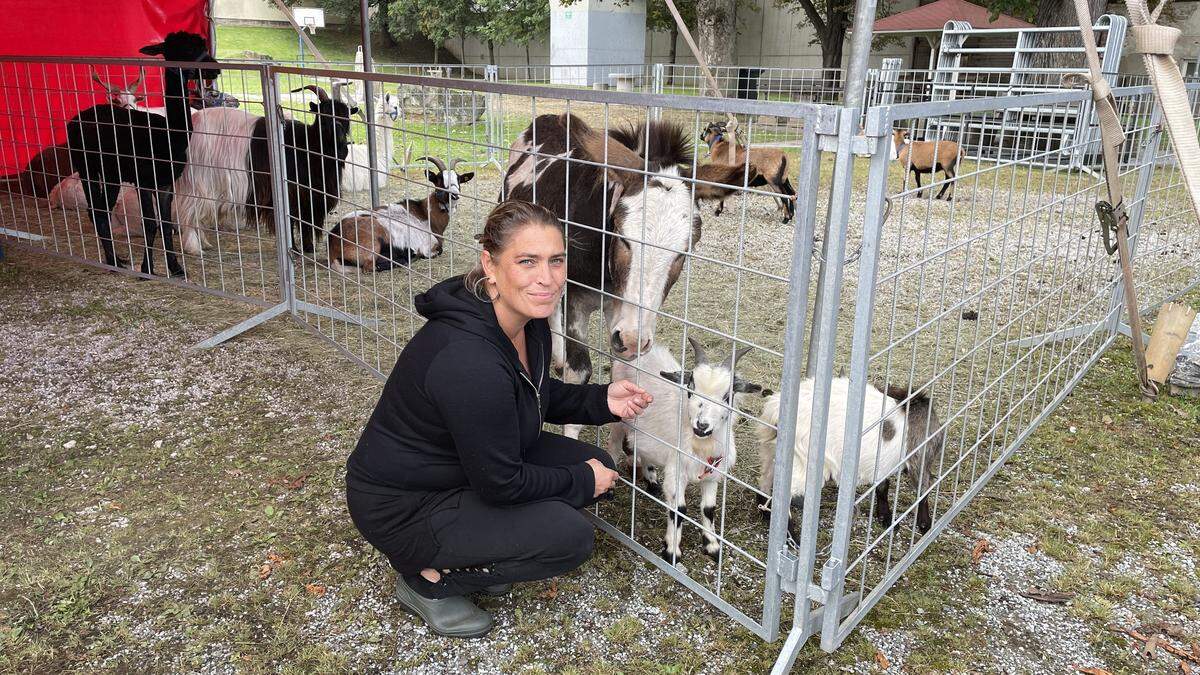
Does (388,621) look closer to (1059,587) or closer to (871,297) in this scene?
(871,297)

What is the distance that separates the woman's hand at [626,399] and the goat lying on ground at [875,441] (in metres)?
0.49

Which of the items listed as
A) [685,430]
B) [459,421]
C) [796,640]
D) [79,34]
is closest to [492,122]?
[685,430]

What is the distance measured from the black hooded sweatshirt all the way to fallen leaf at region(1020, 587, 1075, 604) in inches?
61.1

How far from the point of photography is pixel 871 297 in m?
1.92

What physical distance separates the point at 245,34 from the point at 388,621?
35.4m

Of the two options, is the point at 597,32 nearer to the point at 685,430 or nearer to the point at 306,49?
the point at 306,49

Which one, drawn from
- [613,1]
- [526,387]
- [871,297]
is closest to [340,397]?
[526,387]

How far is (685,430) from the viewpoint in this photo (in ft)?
9.45

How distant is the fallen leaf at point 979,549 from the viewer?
289cm

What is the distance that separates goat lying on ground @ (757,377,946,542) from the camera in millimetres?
2758

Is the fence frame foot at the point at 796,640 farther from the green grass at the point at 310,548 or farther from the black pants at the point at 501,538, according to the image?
the black pants at the point at 501,538

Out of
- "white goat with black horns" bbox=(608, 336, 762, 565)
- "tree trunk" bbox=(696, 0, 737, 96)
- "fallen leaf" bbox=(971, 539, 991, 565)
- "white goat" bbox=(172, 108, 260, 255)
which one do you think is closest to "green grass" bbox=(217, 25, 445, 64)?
"tree trunk" bbox=(696, 0, 737, 96)

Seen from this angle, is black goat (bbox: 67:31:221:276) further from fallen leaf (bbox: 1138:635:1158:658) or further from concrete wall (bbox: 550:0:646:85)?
concrete wall (bbox: 550:0:646:85)

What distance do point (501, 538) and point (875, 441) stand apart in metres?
1.34
